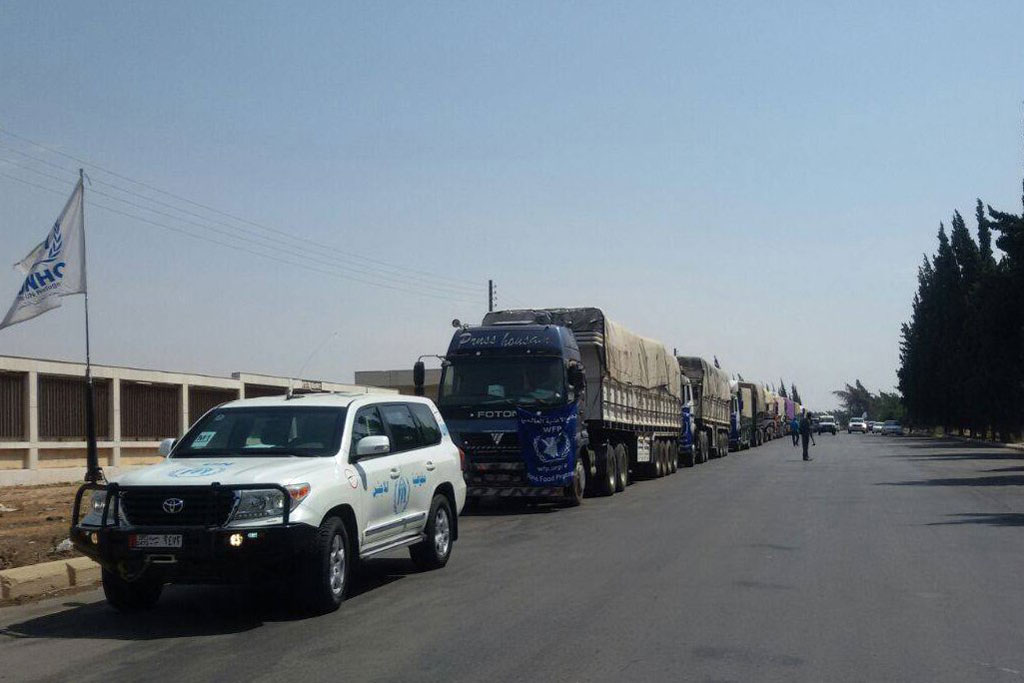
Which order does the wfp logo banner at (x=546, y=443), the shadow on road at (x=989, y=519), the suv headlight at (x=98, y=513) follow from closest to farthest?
the suv headlight at (x=98, y=513)
the shadow on road at (x=989, y=519)
the wfp logo banner at (x=546, y=443)

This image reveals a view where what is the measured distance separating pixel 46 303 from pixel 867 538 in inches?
627

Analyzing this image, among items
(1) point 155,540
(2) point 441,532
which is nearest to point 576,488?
(2) point 441,532

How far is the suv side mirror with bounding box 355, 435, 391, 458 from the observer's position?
1010 centimetres

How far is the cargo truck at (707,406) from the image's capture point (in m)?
41.8

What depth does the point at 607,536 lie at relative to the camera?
51.6 feet

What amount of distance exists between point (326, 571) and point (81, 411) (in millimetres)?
22666

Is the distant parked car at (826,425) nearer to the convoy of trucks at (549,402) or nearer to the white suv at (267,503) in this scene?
the convoy of trucks at (549,402)

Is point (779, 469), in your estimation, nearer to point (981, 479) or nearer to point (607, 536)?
point (981, 479)

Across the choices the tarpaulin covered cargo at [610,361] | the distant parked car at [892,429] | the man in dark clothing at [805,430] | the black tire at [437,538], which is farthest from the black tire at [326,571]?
the distant parked car at [892,429]

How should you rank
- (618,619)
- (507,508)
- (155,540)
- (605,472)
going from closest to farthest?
1. (155,540)
2. (618,619)
3. (507,508)
4. (605,472)

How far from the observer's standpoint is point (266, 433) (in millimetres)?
10539

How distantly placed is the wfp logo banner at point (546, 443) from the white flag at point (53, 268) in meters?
9.42

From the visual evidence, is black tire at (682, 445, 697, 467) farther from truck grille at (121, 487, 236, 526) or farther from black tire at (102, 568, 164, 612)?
truck grille at (121, 487, 236, 526)

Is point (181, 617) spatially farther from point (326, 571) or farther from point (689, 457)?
point (689, 457)
